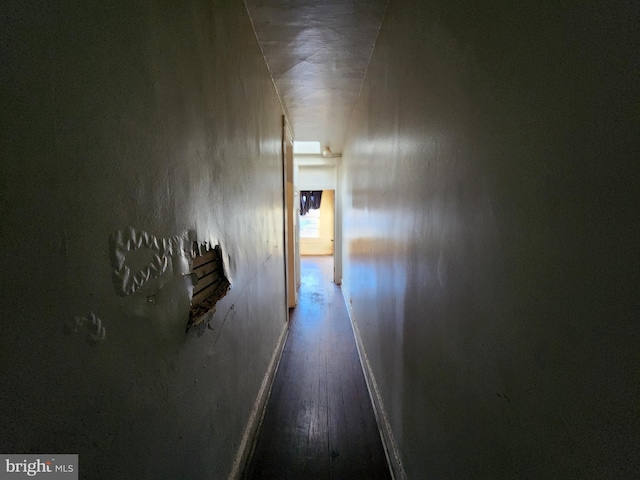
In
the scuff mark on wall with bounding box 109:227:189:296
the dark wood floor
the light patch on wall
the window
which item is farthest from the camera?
the window

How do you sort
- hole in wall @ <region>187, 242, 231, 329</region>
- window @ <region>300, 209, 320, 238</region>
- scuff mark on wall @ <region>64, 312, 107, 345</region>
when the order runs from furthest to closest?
window @ <region>300, 209, 320, 238</region>
hole in wall @ <region>187, 242, 231, 329</region>
scuff mark on wall @ <region>64, 312, 107, 345</region>

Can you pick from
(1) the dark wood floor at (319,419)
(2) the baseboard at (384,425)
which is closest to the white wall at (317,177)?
(1) the dark wood floor at (319,419)

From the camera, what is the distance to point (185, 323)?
98 centimetres

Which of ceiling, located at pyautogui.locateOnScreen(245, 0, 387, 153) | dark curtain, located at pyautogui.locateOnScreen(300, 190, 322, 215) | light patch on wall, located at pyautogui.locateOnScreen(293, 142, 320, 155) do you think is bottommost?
dark curtain, located at pyautogui.locateOnScreen(300, 190, 322, 215)

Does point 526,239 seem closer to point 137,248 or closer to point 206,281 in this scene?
point 137,248

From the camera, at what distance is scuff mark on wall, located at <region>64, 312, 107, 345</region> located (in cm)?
53

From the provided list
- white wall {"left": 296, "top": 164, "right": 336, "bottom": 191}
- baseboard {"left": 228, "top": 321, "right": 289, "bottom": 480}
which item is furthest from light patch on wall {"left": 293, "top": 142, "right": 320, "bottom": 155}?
baseboard {"left": 228, "top": 321, "right": 289, "bottom": 480}

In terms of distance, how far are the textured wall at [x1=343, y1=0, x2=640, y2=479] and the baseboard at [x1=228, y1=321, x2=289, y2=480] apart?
0.86 metres

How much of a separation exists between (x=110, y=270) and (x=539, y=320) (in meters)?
0.81

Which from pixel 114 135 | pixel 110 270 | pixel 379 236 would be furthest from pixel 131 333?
pixel 379 236

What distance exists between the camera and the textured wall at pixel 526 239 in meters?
0.41

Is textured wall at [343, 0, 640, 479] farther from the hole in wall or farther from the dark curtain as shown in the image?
the dark curtain

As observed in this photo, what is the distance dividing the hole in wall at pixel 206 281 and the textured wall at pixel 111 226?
2.1 inches

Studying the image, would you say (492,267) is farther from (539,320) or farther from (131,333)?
(131,333)
